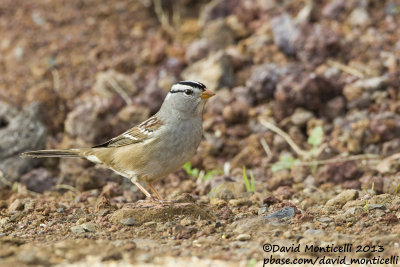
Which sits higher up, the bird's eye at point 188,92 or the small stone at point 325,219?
the bird's eye at point 188,92

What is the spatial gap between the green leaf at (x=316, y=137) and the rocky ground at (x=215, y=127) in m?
0.03

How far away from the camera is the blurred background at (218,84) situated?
22.6ft

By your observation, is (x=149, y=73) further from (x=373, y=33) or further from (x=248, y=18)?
(x=373, y=33)

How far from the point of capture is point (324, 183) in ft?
21.2

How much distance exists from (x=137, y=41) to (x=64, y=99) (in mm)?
1691

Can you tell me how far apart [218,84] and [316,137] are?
1.74 meters

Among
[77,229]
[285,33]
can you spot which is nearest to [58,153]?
[77,229]

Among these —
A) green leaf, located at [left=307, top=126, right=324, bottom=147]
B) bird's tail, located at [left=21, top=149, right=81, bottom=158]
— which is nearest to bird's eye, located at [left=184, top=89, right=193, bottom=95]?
bird's tail, located at [left=21, top=149, right=81, bottom=158]

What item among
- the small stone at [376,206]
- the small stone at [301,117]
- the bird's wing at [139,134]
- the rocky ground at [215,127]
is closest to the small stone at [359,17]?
the rocky ground at [215,127]

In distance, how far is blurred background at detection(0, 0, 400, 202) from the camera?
6.88 meters

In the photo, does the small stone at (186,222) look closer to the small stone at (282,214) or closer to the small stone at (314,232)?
the small stone at (282,214)

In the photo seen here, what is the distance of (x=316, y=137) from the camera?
6988 millimetres

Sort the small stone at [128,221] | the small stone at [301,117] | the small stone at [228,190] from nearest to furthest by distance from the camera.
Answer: the small stone at [128,221] < the small stone at [228,190] < the small stone at [301,117]

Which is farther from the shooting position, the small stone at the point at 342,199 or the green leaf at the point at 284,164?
the green leaf at the point at 284,164
